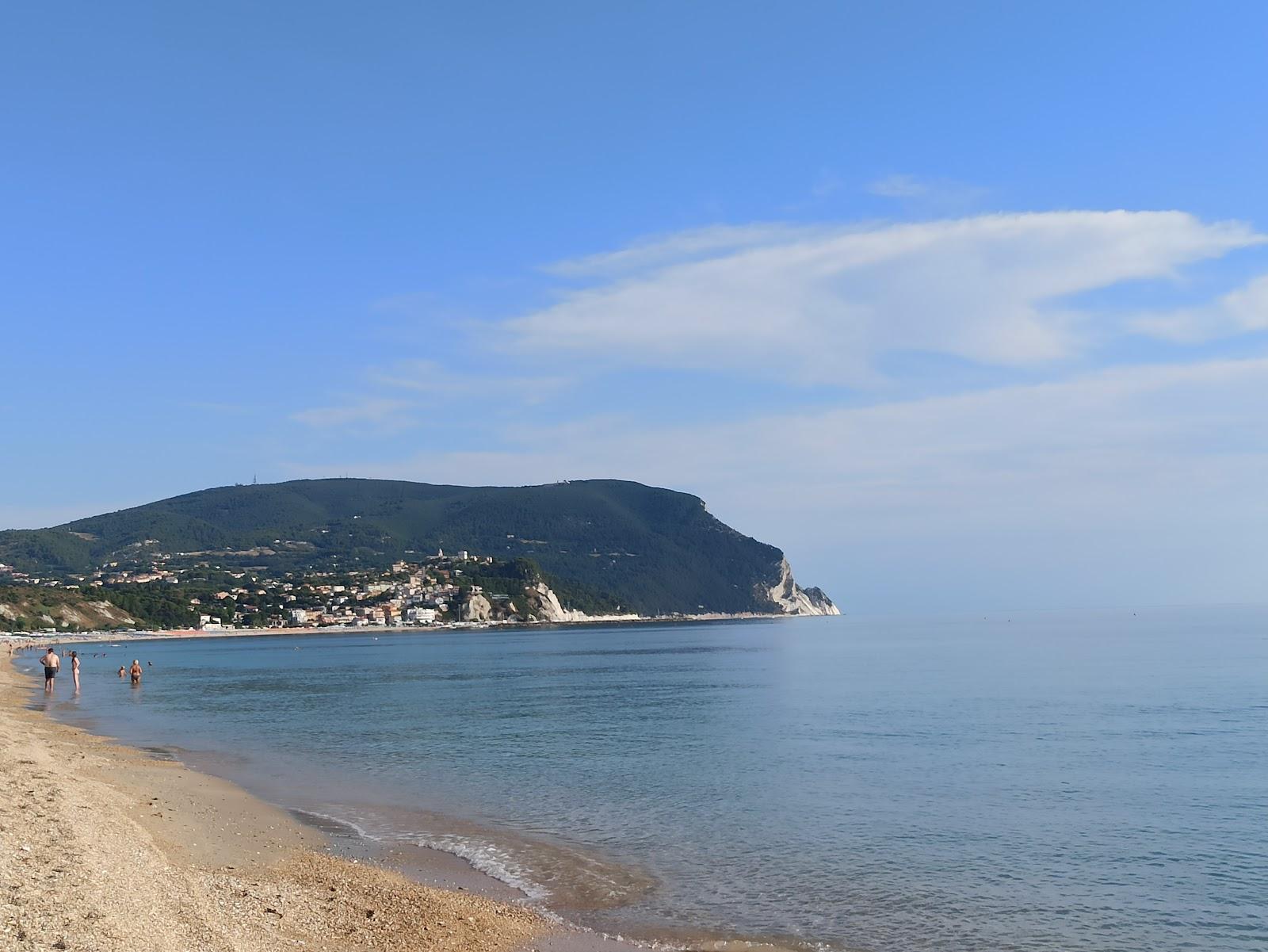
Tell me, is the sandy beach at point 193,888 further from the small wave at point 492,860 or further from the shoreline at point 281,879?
the small wave at point 492,860

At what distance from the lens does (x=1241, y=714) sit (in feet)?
135

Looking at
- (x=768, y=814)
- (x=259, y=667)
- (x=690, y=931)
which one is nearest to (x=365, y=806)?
(x=768, y=814)

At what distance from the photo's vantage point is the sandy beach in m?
10.6

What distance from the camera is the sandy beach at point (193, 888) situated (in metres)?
10.6

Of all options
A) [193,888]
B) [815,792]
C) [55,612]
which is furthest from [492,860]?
[55,612]

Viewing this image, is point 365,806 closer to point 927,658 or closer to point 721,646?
point 927,658

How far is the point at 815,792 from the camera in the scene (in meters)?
25.5

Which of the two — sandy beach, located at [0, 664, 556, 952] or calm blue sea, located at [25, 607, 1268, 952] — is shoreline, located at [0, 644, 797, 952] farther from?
calm blue sea, located at [25, 607, 1268, 952]

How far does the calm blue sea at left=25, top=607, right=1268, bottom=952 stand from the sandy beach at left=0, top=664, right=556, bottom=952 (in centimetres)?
214

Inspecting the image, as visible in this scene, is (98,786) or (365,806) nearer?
(98,786)

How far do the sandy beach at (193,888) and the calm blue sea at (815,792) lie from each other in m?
2.14

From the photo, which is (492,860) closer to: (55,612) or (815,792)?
(815,792)

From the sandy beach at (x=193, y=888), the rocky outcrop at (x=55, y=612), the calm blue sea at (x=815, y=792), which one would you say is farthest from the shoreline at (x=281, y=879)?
the rocky outcrop at (x=55, y=612)

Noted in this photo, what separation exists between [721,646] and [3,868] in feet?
416
